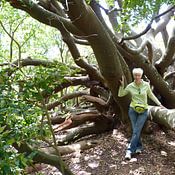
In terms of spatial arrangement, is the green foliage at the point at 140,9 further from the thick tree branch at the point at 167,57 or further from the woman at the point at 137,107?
the thick tree branch at the point at 167,57

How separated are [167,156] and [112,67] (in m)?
1.98

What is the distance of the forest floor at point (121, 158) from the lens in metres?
5.76

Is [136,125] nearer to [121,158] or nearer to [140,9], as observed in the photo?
[121,158]

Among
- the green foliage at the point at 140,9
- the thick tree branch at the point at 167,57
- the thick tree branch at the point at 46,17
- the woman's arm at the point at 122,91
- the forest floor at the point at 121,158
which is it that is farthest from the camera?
the thick tree branch at the point at 167,57

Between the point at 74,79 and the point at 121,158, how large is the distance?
2655 mm

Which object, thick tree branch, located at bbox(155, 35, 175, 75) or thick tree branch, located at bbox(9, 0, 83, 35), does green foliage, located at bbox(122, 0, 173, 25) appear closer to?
thick tree branch, located at bbox(9, 0, 83, 35)

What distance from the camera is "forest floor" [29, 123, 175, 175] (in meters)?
5.76

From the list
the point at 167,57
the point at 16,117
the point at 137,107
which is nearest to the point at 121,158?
the point at 137,107

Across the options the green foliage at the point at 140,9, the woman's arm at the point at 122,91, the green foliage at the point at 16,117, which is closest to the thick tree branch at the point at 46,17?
the green foliage at the point at 140,9

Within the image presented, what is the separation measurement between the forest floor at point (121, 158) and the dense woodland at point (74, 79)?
30 centimetres

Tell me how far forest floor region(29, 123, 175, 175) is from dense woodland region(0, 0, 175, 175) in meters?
0.30

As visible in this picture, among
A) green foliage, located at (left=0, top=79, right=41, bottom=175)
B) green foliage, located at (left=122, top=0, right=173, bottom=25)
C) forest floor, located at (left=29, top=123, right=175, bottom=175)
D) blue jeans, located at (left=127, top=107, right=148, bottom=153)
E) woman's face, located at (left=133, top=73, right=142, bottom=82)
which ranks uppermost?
green foliage, located at (left=122, top=0, right=173, bottom=25)

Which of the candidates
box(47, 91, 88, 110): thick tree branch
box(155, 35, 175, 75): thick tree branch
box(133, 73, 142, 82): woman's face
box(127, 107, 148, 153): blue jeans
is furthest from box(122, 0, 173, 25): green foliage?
box(47, 91, 88, 110): thick tree branch

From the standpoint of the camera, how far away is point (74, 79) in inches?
323
